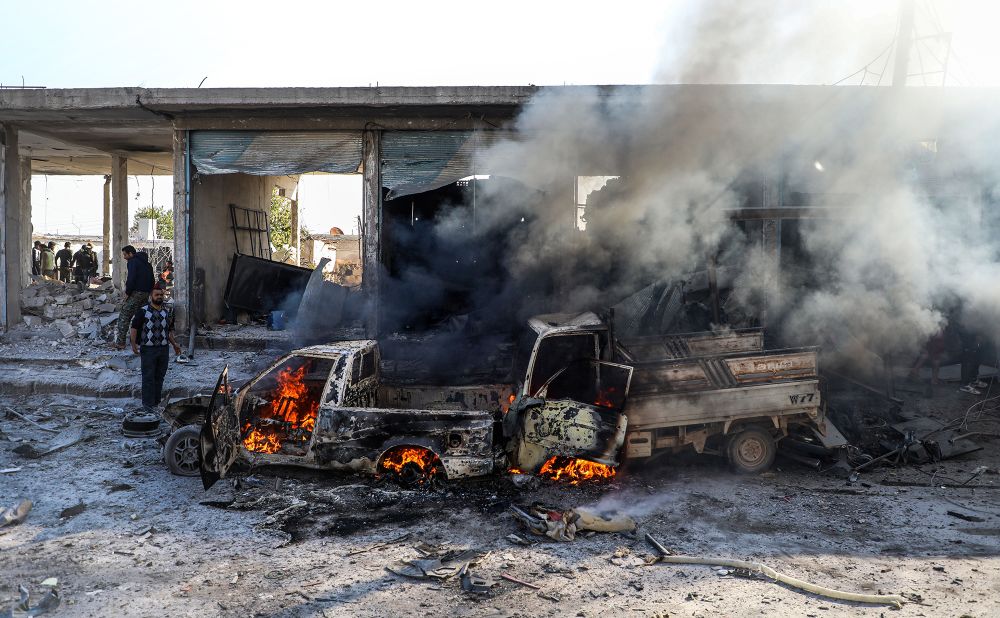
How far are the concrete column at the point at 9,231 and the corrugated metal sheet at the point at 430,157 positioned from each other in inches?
274

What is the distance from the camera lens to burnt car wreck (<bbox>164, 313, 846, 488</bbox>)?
6.00 metres

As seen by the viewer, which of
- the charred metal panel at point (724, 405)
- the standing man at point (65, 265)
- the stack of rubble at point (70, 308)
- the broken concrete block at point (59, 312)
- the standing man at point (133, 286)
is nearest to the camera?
the charred metal panel at point (724, 405)

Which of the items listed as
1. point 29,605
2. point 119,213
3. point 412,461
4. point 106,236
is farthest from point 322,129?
point 106,236

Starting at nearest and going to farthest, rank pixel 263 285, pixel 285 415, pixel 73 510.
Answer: pixel 73 510 < pixel 285 415 < pixel 263 285

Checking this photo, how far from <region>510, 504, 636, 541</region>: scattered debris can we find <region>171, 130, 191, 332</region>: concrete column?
27.5 ft

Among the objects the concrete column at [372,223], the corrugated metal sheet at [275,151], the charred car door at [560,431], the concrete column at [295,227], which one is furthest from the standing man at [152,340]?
the concrete column at [295,227]

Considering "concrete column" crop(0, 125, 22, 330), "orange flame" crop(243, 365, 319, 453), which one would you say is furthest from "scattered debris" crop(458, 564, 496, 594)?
"concrete column" crop(0, 125, 22, 330)

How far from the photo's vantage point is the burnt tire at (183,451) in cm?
636

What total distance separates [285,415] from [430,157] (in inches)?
233

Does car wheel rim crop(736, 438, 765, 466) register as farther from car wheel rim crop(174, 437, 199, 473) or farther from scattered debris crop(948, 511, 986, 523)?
car wheel rim crop(174, 437, 199, 473)

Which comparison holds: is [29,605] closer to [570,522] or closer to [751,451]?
[570,522]

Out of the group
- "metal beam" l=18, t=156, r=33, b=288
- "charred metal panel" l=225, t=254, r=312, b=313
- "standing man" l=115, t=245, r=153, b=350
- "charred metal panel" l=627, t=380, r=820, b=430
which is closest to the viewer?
"charred metal panel" l=627, t=380, r=820, b=430

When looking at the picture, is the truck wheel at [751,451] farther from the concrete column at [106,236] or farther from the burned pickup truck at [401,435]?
the concrete column at [106,236]

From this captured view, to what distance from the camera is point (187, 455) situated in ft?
20.9
